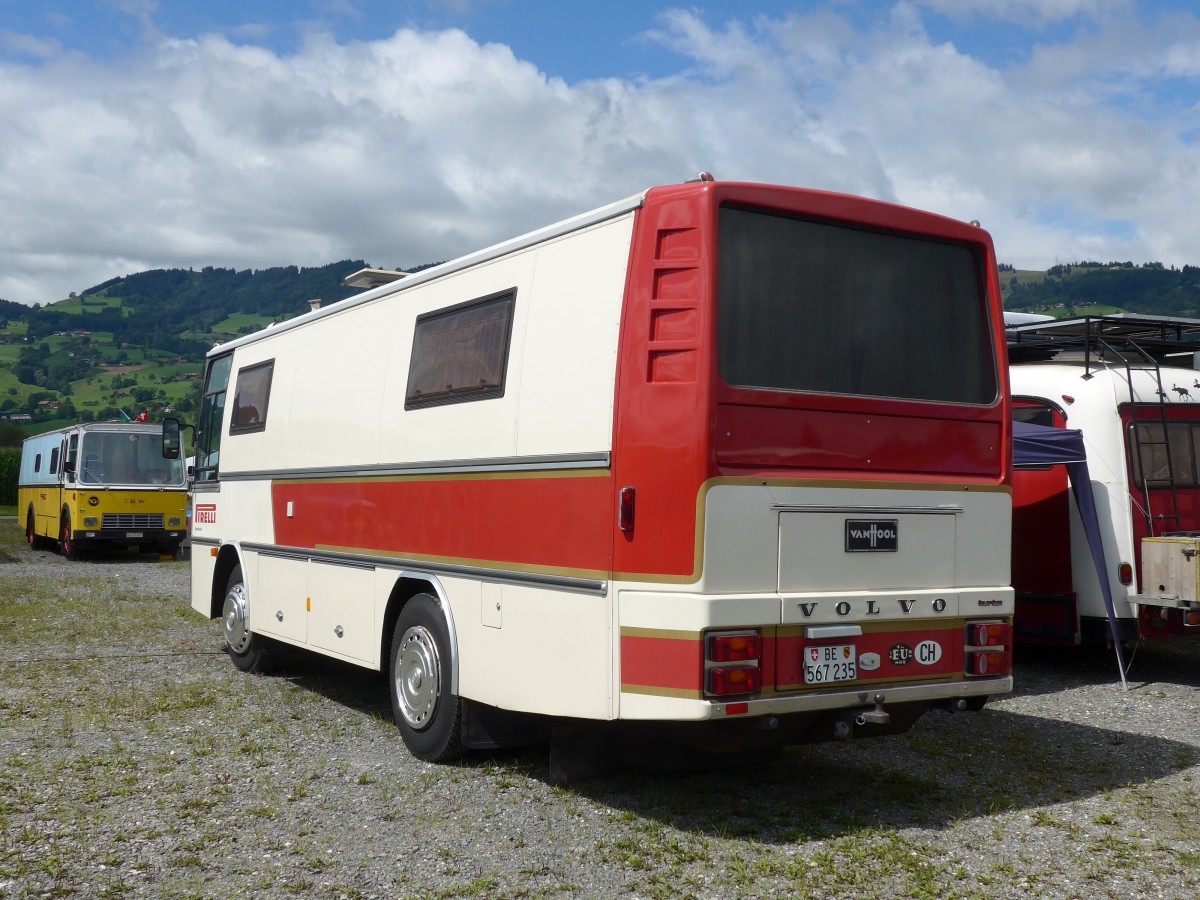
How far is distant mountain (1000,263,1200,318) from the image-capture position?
119 m

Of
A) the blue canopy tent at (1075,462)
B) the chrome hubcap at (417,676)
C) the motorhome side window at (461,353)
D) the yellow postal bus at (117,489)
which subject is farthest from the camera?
the yellow postal bus at (117,489)

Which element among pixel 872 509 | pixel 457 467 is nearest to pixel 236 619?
pixel 457 467

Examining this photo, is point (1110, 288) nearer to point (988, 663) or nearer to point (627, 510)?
point (988, 663)

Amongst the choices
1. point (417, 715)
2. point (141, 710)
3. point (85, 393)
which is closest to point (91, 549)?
point (141, 710)

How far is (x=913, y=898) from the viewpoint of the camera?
4926 mm

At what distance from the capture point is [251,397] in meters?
10.0

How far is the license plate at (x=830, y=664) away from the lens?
5.62m

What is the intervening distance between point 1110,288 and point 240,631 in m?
140

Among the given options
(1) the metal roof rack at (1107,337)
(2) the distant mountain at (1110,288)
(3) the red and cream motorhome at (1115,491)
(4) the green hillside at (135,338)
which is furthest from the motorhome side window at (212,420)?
(2) the distant mountain at (1110,288)

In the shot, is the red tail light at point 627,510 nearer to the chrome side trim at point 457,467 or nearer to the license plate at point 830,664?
the chrome side trim at point 457,467

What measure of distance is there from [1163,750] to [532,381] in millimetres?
4838

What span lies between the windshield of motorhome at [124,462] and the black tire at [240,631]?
15010mm

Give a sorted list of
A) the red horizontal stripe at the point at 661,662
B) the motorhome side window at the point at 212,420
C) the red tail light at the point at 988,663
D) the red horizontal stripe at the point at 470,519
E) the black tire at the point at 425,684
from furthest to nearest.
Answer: the motorhome side window at the point at 212,420 → the black tire at the point at 425,684 → the red tail light at the point at 988,663 → the red horizontal stripe at the point at 470,519 → the red horizontal stripe at the point at 661,662

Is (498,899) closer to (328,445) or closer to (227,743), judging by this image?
(227,743)
